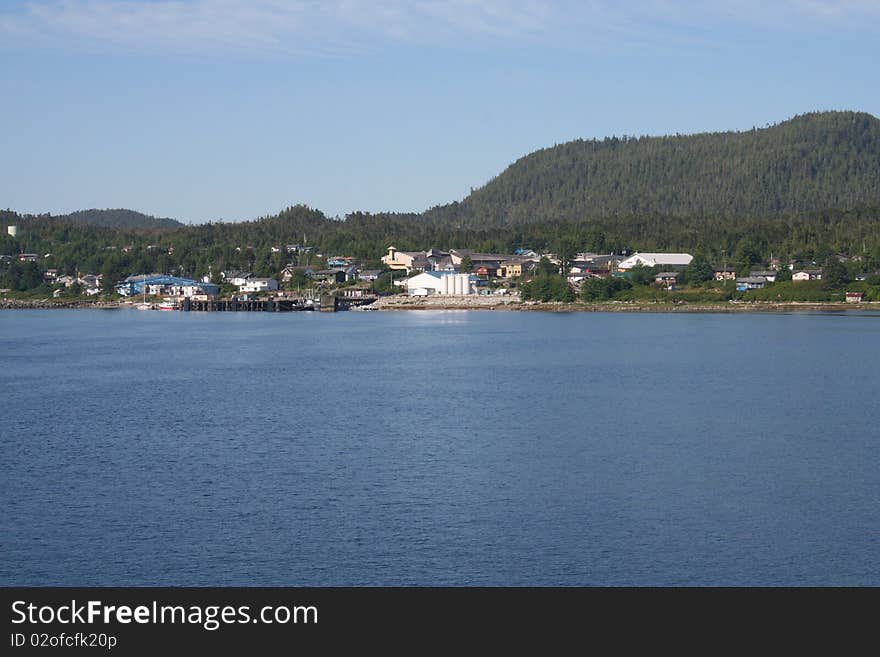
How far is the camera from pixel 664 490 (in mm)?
14445

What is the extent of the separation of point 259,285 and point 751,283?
34945 millimetres

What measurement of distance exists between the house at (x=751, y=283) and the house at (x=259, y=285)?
110 feet

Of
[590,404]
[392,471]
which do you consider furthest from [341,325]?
[392,471]

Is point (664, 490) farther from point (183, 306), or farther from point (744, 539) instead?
point (183, 306)

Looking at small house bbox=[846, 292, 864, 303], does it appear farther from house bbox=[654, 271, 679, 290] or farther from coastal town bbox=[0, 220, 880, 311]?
house bbox=[654, 271, 679, 290]

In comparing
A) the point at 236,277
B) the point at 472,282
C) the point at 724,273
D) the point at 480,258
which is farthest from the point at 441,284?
the point at 236,277

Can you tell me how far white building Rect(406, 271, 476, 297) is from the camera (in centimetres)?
7344

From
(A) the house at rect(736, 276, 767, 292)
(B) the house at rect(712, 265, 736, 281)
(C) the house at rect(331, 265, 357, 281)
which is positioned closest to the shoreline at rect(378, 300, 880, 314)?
(A) the house at rect(736, 276, 767, 292)

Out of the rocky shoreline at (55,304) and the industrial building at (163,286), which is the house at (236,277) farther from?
the rocky shoreline at (55,304)

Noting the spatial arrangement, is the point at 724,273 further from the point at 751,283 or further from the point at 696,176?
the point at 696,176

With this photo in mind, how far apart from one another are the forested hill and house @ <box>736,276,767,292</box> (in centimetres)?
4494

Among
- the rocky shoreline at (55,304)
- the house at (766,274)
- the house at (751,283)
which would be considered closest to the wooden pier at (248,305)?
the rocky shoreline at (55,304)

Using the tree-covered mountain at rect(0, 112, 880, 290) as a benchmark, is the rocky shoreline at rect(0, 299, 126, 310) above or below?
below

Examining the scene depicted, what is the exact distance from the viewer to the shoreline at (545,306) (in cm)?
6038
